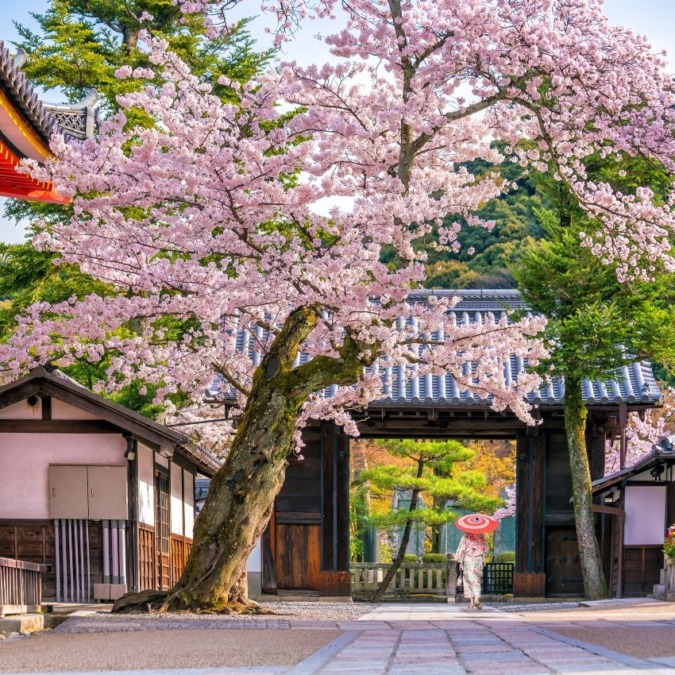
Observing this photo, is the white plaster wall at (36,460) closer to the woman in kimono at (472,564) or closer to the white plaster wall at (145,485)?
the white plaster wall at (145,485)

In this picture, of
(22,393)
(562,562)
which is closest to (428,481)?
(562,562)

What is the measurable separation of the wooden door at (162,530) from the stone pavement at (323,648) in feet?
24.2

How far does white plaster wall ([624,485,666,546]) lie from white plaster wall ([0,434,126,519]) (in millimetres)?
11070

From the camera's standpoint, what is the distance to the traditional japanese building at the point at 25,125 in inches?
496

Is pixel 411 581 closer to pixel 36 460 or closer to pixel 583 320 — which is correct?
pixel 583 320

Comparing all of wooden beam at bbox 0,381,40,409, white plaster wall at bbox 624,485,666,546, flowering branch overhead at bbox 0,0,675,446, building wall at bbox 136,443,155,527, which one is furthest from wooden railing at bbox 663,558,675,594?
wooden beam at bbox 0,381,40,409

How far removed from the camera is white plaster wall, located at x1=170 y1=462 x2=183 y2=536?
2191 centimetres

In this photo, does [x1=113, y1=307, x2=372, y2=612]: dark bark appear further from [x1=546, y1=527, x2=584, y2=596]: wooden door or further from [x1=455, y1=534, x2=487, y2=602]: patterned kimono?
[x1=546, y1=527, x2=584, y2=596]: wooden door

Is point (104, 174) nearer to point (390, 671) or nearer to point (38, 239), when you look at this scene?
point (38, 239)

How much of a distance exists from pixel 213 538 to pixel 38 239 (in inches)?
151

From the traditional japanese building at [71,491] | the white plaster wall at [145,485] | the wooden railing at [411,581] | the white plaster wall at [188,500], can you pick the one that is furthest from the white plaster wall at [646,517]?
the traditional japanese building at [71,491]

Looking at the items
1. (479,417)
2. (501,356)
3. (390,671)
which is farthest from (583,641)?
(479,417)

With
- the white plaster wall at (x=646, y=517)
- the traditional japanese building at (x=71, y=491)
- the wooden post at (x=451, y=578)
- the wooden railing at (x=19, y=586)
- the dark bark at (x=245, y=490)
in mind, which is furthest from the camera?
the wooden post at (x=451, y=578)

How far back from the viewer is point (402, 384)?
25.3m
